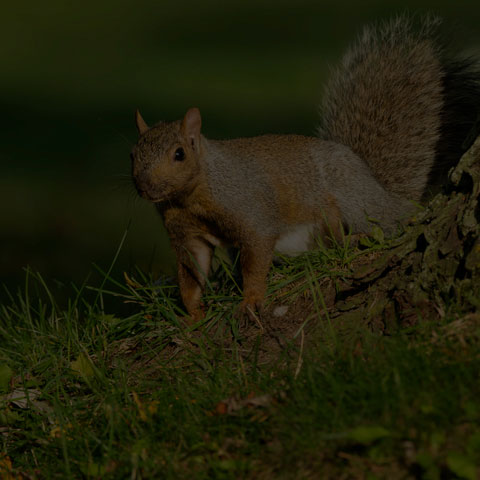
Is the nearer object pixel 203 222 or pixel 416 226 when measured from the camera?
pixel 416 226

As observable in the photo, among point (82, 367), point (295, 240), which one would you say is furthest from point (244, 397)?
point (295, 240)

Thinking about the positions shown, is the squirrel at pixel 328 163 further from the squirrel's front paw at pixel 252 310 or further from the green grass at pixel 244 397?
the green grass at pixel 244 397

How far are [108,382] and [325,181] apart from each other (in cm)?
144

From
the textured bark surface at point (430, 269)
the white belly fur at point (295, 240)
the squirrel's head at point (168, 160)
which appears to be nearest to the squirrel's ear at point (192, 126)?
the squirrel's head at point (168, 160)

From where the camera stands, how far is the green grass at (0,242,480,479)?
183 cm

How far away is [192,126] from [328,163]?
2.40 ft

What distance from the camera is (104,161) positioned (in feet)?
22.9

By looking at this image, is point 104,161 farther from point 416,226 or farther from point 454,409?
point 454,409

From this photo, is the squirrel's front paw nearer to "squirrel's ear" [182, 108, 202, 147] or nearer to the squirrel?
the squirrel

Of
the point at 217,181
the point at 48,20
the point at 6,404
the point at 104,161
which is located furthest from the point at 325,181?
the point at 48,20

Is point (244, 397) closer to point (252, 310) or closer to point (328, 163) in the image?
point (252, 310)

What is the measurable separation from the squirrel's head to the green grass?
447 millimetres

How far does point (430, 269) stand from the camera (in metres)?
2.49

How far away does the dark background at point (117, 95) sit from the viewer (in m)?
5.43
